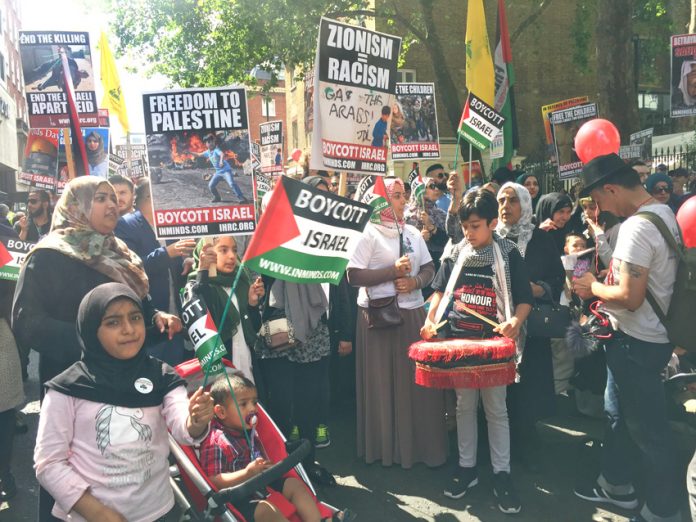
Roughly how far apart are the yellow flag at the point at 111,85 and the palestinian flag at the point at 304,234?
24.9 feet

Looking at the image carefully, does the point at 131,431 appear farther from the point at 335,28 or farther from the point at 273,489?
the point at 335,28

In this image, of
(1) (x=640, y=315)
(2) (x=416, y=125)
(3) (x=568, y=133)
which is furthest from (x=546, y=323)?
(3) (x=568, y=133)

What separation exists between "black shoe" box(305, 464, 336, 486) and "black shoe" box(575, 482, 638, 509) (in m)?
1.79

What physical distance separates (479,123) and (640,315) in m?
4.05

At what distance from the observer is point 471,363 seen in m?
4.39

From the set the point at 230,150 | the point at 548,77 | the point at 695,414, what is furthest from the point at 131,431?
the point at 548,77

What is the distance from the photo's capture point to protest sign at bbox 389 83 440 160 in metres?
9.84

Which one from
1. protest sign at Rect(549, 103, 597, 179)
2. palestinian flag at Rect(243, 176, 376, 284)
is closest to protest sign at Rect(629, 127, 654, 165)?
protest sign at Rect(549, 103, 597, 179)

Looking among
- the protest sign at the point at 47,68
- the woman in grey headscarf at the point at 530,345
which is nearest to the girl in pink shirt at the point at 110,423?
the woman in grey headscarf at the point at 530,345

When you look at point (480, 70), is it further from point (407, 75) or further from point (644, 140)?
point (407, 75)

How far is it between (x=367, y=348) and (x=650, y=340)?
222 cm

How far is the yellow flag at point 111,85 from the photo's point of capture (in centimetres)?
997

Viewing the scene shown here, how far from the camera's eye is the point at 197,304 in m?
3.63

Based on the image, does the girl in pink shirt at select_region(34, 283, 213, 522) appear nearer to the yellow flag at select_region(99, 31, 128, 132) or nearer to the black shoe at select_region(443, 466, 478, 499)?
the black shoe at select_region(443, 466, 478, 499)
